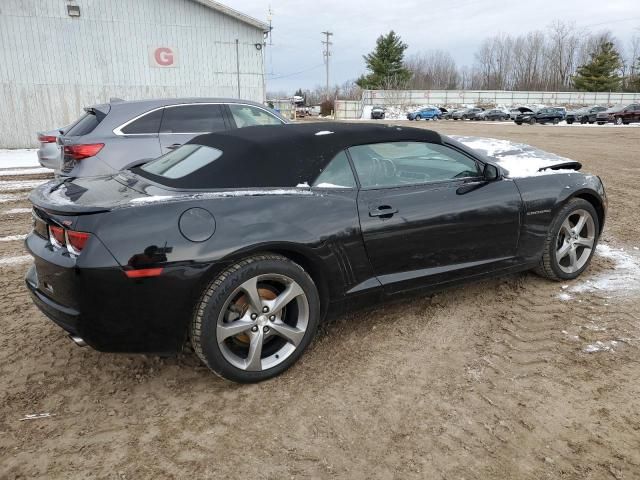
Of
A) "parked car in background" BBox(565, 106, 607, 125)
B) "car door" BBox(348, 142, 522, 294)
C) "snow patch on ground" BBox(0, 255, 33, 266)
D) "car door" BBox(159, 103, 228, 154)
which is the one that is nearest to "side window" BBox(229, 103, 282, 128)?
"car door" BBox(159, 103, 228, 154)

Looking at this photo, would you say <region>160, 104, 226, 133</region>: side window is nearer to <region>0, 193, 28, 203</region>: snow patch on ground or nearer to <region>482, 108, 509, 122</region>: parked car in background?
<region>0, 193, 28, 203</region>: snow patch on ground

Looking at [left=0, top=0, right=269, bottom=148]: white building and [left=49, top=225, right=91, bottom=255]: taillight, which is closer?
[left=49, top=225, right=91, bottom=255]: taillight

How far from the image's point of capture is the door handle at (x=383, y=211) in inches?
122

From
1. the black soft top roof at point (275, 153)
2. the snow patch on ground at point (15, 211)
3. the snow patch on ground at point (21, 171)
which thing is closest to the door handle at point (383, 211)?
the black soft top roof at point (275, 153)

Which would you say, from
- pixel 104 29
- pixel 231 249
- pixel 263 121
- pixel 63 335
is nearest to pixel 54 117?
pixel 104 29

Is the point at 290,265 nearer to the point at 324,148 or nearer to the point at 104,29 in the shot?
the point at 324,148

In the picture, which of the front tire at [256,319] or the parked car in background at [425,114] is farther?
the parked car in background at [425,114]

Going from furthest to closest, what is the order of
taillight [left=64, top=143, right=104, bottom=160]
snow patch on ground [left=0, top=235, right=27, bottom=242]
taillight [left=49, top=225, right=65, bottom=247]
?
taillight [left=64, top=143, right=104, bottom=160] < snow patch on ground [left=0, top=235, right=27, bottom=242] < taillight [left=49, top=225, right=65, bottom=247]

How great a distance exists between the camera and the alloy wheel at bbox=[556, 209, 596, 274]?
163 inches

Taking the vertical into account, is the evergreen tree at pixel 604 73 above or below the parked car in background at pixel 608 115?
above

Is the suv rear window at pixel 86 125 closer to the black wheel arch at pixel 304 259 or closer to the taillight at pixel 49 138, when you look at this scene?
the taillight at pixel 49 138

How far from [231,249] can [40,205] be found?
1157 millimetres

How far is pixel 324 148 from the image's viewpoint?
10.4 feet

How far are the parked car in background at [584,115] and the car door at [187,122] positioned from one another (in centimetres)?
4182
